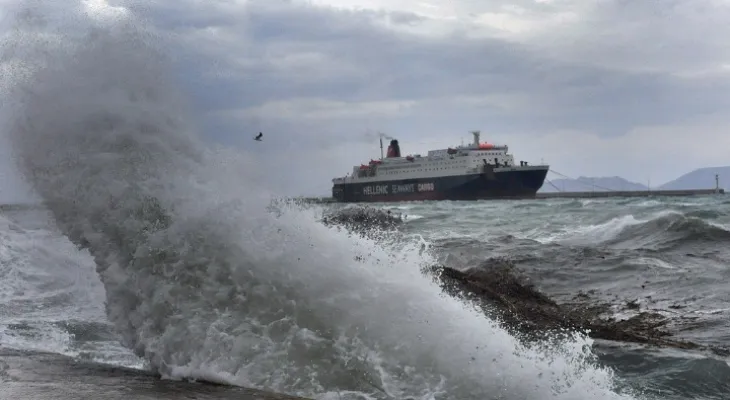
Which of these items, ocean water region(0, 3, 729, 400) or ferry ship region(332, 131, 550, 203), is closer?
ocean water region(0, 3, 729, 400)

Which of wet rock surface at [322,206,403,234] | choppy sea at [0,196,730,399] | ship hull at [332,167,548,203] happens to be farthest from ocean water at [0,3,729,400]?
ship hull at [332,167,548,203]

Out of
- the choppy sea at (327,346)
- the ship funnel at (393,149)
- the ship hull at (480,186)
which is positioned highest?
the ship funnel at (393,149)

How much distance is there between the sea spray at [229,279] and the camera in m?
5.68

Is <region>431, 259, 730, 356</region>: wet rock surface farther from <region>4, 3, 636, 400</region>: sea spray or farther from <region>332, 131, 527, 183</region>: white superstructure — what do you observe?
<region>332, 131, 527, 183</region>: white superstructure

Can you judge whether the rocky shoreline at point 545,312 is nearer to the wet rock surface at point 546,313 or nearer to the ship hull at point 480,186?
the wet rock surface at point 546,313

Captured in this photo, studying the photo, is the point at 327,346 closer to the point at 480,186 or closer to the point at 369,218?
the point at 369,218

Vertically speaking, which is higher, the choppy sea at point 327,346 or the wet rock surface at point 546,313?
the choppy sea at point 327,346

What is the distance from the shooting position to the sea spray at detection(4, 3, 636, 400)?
5.68 metres

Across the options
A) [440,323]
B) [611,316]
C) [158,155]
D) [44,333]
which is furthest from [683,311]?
[44,333]

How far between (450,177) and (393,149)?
2280 cm

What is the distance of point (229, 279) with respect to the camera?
6.38 metres

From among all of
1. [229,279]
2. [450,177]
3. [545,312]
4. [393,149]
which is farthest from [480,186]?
[229,279]

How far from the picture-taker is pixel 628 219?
24797 millimetres

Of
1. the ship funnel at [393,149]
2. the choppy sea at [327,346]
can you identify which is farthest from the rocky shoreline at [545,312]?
the ship funnel at [393,149]
